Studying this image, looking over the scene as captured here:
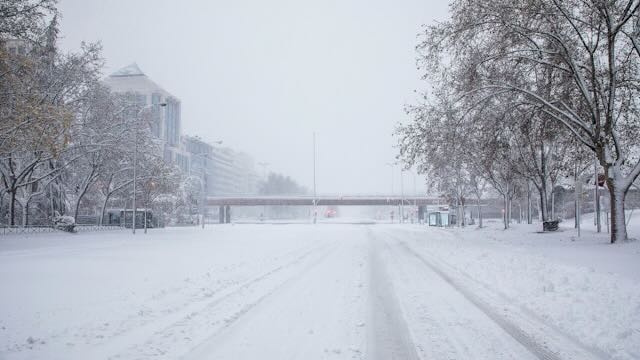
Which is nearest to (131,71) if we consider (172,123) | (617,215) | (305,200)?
(172,123)

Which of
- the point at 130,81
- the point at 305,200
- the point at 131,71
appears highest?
the point at 131,71

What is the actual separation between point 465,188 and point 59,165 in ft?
140

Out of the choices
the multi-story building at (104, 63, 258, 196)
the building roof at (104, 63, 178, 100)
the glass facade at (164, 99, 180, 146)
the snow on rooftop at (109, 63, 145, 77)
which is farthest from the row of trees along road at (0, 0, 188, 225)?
the glass facade at (164, 99, 180, 146)

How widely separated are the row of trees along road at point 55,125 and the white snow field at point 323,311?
1047 cm

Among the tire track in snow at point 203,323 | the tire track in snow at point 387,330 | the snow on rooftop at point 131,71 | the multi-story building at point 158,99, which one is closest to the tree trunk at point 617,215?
the tire track in snow at point 387,330

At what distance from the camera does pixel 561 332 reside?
21.1 ft

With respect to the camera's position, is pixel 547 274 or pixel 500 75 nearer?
pixel 547 274

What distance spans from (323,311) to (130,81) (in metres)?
117

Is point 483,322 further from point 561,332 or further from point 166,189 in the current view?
point 166,189

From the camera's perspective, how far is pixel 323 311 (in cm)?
780

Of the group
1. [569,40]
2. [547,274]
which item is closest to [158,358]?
[547,274]

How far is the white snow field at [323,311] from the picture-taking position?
224 inches

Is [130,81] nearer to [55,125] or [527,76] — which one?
[55,125]

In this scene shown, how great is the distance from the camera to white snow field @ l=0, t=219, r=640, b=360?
18.6ft
